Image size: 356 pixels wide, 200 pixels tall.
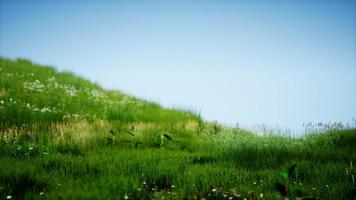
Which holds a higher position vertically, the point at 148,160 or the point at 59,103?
the point at 59,103

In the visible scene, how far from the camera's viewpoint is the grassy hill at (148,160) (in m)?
6.43

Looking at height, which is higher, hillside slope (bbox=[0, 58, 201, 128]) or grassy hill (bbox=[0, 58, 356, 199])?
hillside slope (bbox=[0, 58, 201, 128])

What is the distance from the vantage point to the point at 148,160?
333 inches

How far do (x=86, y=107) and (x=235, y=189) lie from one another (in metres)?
10.2

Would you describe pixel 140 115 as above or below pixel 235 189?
above

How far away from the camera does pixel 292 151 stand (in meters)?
9.43

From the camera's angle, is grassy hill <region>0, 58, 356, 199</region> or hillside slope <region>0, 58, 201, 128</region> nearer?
grassy hill <region>0, 58, 356, 199</region>

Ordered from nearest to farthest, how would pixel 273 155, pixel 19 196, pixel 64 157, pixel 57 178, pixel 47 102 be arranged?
1. pixel 19 196
2. pixel 57 178
3. pixel 64 157
4. pixel 273 155
5. pixel 47 102

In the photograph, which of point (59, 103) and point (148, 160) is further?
point (59, 103)

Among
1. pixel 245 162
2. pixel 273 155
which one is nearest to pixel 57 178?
pixel 245 162

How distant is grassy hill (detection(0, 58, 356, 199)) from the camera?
6.43 metres

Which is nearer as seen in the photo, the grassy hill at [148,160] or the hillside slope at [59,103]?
the grassy hill at [148,160]

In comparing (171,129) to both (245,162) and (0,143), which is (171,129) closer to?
(245,162)

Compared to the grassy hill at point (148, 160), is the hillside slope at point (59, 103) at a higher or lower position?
higher
